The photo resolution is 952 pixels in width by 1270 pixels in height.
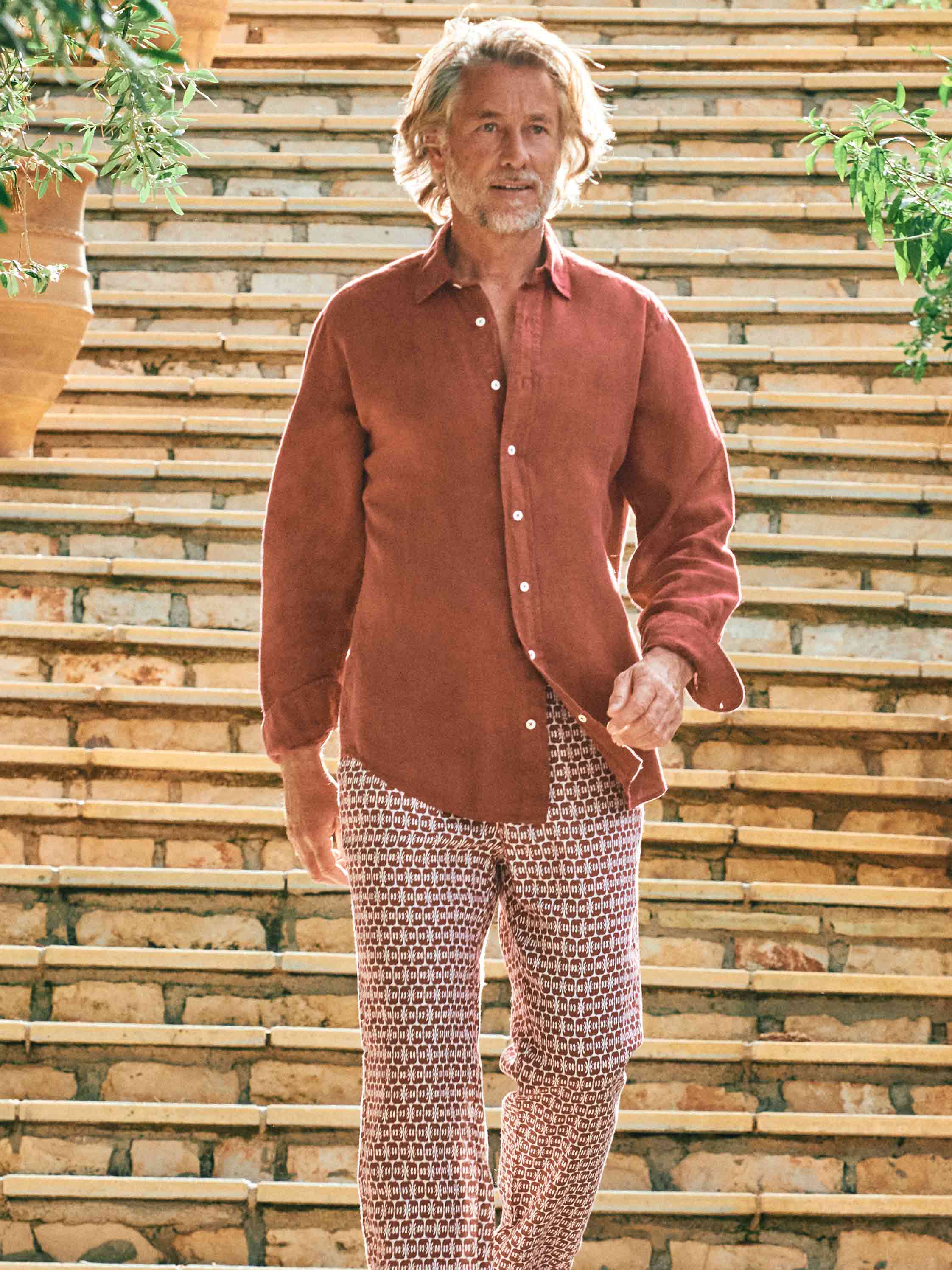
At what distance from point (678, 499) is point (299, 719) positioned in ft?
1.78

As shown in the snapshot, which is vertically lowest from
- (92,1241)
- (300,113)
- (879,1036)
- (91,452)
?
(92,1241)

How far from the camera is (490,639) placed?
194cm

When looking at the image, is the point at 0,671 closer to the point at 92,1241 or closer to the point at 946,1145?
the point at 92,1241

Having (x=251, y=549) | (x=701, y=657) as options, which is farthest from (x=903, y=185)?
(x=251, y=549)

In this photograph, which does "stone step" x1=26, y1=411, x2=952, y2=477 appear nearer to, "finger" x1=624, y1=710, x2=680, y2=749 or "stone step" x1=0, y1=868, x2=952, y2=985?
"stone step" x1=0, y1=868, x2=952, y2=985

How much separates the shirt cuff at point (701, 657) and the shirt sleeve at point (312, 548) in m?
0.40

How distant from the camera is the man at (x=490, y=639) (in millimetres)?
1894

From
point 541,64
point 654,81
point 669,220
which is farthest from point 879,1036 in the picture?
point 654,81

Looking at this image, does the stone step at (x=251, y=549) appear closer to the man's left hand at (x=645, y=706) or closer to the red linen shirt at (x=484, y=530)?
the red linen shirt at (x=484, y=530)

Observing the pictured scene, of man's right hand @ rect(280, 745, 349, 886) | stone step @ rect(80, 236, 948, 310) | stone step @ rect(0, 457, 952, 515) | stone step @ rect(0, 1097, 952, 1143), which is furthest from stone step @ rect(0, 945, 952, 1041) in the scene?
stone step @ rect(80, 236, 948, 310)

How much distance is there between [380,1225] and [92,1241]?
1160 mm

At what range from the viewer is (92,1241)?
2.81m

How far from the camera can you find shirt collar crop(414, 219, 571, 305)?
2.03 meters

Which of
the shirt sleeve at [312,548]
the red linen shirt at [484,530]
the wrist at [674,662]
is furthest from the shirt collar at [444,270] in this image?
the wrist at [674,662]
